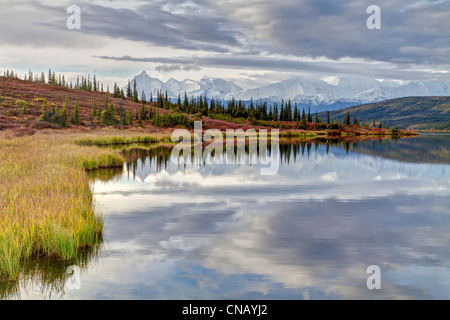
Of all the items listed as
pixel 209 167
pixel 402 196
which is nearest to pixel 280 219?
pixel 402 196

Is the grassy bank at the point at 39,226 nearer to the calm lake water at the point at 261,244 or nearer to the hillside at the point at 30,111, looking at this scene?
the calm lake water at the point at 261,244

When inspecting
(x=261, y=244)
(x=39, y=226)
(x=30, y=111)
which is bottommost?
(x=261, y=244)

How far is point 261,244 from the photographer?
41.2 feet

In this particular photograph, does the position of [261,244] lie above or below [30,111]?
below

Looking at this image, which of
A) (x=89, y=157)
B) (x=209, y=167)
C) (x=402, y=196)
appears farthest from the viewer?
(x=209, y=167)

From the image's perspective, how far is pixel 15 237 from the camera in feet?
33.1

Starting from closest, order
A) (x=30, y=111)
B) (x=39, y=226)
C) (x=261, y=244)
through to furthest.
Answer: (x=39, y=226) → (x=261, y=244) → (x=30, y=111)

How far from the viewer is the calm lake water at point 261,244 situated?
9.34 metres

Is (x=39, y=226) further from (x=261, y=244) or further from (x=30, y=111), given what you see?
(x=30, y=111)

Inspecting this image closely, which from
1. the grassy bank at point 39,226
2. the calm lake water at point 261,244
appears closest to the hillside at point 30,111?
the calm lake water at point 261,244

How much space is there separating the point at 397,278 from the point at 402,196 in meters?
12.8

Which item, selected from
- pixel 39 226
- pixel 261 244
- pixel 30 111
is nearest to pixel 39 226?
pixel 39 226

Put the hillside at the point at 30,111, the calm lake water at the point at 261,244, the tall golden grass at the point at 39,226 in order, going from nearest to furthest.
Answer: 1. the calm lake water at the point at 261,244
2. the tall golden grass at the point at 39,226
3. the hillside at the point at 30,111
